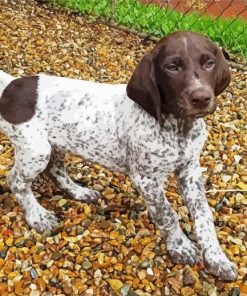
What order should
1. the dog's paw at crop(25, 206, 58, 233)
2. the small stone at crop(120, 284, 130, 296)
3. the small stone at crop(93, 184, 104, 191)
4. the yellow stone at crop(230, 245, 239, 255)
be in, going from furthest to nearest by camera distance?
the small stone at crop(93, 184, 104, 191) → the dog's paw at crop(25, 206, 58, 233) → the yellow stone at crop(230, 245, 239, 255) → the small stone at crop(120, 284, 130, 296)

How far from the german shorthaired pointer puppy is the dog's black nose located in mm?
138

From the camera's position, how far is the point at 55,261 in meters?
3.32

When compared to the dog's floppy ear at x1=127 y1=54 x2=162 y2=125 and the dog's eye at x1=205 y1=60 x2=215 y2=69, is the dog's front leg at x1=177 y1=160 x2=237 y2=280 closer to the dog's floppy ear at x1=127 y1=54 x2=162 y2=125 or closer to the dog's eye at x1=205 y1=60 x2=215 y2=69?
the dog's floppy ear at x1=127 y1=54 x2=162 y2=125

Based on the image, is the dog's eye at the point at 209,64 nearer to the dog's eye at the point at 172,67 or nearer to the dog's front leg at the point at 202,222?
the dog's eye at the point at 172,67

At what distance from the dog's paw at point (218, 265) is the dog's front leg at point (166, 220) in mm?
111

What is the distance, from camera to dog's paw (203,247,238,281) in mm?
3188

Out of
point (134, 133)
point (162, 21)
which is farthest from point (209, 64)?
point (162, 21)

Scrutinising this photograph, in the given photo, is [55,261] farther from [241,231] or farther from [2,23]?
[2,23]

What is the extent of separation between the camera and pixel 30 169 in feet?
11.2

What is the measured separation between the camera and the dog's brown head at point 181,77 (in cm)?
273

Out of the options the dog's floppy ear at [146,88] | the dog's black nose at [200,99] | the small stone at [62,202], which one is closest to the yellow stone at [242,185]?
the small stone at [62,202]

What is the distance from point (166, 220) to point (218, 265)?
36cm

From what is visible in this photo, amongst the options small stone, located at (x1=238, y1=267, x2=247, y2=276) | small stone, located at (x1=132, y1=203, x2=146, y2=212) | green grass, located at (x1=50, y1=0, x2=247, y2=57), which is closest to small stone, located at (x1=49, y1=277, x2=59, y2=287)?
small stone, located at (x1=132, y1=203, x2=146, y2=212)

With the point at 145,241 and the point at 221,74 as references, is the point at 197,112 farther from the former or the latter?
the point at 145,241
